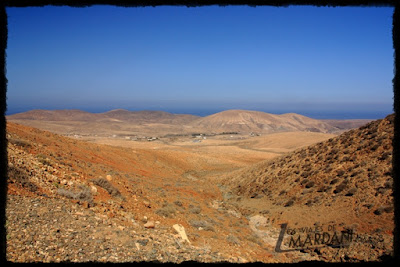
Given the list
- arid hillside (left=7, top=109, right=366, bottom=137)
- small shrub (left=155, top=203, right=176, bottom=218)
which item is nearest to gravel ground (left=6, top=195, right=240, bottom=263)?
small shrub (left=155, top=203, right=176, bottom=218)

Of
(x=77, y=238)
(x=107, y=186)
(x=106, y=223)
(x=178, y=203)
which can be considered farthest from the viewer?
(x=178, y=203)

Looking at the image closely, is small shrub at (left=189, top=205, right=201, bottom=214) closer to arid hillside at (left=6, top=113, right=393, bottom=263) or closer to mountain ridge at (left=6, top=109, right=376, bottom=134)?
arid hillside at (left=6, top=113, right=393, bottom=263)

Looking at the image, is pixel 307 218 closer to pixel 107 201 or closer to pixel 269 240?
pixel 269 240

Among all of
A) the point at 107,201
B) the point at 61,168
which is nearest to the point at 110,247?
the point at 107,201

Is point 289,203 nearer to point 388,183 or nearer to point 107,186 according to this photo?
point 388,183

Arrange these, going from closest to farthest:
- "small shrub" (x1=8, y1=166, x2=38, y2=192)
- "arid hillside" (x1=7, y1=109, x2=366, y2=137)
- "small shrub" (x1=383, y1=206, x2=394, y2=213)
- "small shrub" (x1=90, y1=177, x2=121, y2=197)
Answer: "small shrub" (x1=8, y1=166, x2=38, y2=192)
"small shrub" (x1=383, y1=206, x2=394, y2=213)
"small shrub" (x1=90, y1=177, x2=121, y2=197)
"arid hillside" (x1=7, y1=109, x2=366, y2=137)

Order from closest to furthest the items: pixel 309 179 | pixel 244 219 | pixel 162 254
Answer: pixel 162 254 → pixel 244 219 → pixel 309 179

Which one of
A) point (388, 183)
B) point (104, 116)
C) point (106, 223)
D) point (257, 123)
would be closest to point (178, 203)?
point (106, 223)
